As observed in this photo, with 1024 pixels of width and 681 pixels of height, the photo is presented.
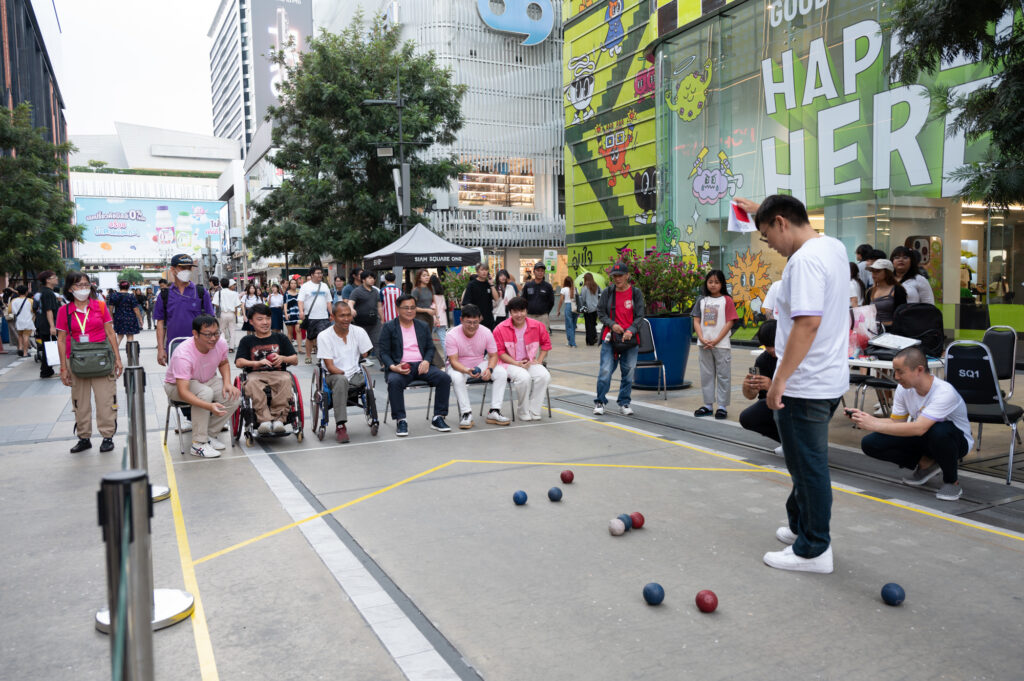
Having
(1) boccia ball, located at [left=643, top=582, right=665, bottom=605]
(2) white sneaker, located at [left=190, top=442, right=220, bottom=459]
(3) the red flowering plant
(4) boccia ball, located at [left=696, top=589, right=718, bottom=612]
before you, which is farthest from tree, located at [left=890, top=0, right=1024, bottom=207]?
(2) white sneaker, located at [left=190, top=442, right=220, bottom=459]

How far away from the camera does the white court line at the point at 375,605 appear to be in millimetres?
3162

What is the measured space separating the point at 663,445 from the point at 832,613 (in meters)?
3.89

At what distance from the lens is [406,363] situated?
8.51 m

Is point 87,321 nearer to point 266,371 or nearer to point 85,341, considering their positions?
point 85,341

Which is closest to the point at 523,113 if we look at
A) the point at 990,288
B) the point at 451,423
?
the point at 990,288

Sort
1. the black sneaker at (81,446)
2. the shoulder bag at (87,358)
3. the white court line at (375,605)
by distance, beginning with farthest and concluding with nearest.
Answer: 1. the black sneaker at (81,446)
2. the shoulder bag at (87,358)
3. the white court line at (375,605)

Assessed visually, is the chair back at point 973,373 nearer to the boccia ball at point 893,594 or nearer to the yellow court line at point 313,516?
the boccia ball at point 893,594

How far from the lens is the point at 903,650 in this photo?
322cm

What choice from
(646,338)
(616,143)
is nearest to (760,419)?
(646,338)

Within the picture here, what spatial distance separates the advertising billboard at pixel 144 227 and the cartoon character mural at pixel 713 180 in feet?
304

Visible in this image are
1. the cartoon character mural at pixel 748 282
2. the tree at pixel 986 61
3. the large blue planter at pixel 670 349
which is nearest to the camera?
the tree at pixel 986 61

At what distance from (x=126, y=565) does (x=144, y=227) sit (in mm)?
113514

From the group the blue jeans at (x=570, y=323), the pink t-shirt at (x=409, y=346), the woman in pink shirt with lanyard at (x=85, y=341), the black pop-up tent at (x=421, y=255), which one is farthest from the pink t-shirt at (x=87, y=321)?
the blue jeans at (x=570, y=323)

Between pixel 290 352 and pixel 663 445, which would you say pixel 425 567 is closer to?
pixel 663 445
